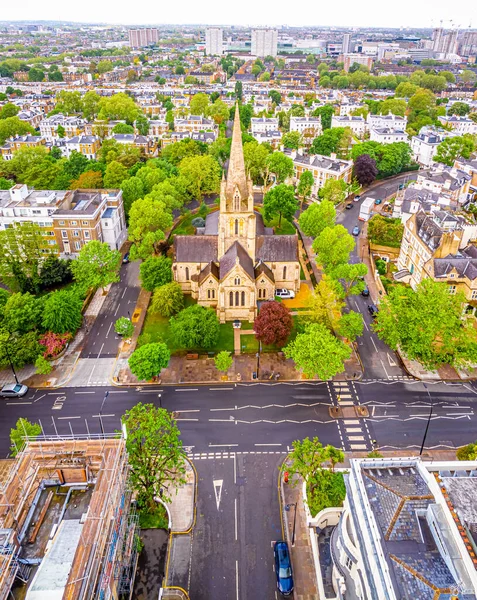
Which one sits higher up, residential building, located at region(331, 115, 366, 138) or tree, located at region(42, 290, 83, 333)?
residential building, located at region(331, 115, 366, 138)

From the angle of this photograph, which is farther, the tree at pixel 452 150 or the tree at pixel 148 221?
the tree at pixel 452 150

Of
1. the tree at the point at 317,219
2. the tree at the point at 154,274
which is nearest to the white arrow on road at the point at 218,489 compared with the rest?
the tree at the point at 154,274

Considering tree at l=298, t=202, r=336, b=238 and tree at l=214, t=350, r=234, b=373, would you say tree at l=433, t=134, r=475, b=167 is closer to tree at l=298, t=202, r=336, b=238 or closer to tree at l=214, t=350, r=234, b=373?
tree at l=298, t=202, r=336, b=238

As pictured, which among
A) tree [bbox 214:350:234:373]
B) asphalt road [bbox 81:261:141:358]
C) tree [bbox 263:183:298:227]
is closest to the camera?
tree [bbox 214:350:234:373]

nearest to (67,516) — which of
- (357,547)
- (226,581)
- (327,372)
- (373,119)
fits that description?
(226,581)

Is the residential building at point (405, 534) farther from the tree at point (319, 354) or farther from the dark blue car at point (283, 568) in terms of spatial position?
the tree at point (319, 354)

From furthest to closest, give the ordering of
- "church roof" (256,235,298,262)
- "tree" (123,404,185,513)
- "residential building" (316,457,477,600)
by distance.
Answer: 1. "church roof" (256,235,298,262)
2. "tree" (123,404,185,513)
3. "residential building" (316,457,477,600)

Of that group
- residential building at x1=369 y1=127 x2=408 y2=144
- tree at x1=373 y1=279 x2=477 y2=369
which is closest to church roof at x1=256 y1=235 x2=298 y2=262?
tree at x1=373 y1=279 x2=477 y2=369

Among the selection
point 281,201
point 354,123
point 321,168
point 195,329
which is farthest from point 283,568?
point 354,123
